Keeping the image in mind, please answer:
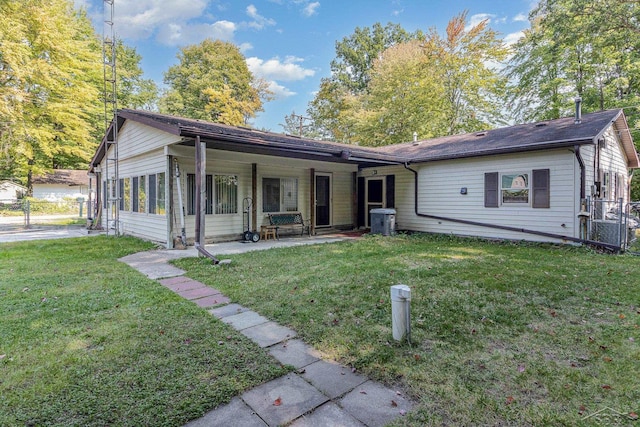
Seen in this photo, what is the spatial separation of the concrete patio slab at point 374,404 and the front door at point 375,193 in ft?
33.1

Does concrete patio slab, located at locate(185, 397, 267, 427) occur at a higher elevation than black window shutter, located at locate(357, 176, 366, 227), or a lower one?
lower

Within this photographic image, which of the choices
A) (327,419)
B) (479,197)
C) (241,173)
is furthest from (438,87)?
(327,419)

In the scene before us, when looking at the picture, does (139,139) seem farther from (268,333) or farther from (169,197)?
(268,333)

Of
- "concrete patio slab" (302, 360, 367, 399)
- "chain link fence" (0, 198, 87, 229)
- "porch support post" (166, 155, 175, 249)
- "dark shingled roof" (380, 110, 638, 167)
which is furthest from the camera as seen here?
"chain link fence" (0, 198, 87, 229)

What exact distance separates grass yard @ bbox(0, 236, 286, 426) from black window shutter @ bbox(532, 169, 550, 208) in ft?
27.1

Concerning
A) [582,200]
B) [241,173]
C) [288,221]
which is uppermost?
[241,173]

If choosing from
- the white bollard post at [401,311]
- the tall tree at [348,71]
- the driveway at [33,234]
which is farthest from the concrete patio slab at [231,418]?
the tall tree at [348,71]

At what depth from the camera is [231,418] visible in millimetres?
1896

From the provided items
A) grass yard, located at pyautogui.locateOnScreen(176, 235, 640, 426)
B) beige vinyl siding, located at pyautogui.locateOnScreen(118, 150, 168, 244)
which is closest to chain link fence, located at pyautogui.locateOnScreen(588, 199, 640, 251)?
grass yard, located at pyautogui.locateOnScreen(176, 235, 640, 426)

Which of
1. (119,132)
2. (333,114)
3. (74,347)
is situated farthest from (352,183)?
(333,114)

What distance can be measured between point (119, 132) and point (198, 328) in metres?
10.3

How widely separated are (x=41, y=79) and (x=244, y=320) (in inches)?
726

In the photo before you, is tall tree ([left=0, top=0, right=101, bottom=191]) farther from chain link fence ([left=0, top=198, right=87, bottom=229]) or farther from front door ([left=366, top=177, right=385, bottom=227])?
front door ([left=366, top=177, right=385, bottom=227])

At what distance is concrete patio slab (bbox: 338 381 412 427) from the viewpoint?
1909 millimetres
